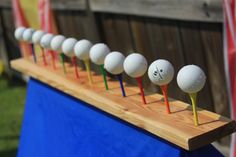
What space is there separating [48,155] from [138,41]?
157 cm

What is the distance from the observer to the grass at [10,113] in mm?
4231

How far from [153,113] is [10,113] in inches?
143

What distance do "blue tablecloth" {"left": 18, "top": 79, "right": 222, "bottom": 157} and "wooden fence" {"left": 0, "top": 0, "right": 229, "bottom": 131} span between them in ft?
3.24

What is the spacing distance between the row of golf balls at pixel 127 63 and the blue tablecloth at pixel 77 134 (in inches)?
7.9

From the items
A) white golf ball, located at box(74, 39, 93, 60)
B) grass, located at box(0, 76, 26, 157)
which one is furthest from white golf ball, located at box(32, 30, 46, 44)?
grass, located at box(0, 76, 26, 157)

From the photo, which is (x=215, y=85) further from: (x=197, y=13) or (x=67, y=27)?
(x=67, y=27)

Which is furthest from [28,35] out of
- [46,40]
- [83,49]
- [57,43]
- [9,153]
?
[9,153]

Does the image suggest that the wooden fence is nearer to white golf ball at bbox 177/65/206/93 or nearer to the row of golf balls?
the row of golf balls

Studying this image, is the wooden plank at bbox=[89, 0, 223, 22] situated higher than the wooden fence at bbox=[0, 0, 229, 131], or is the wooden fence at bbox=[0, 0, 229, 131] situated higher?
the wooden plank at bbox=[89, 0, 223, 22]

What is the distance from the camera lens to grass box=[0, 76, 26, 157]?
4.23 meters

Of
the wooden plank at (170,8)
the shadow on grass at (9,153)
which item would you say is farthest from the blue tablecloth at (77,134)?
the shadow on grass at (9,153)

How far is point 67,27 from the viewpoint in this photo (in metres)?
4.62

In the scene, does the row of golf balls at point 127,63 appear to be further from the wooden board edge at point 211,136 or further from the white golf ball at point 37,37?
the wooden board edge at point 211,136

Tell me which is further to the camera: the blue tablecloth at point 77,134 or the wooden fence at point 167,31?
the wooden fence at point 167,31
